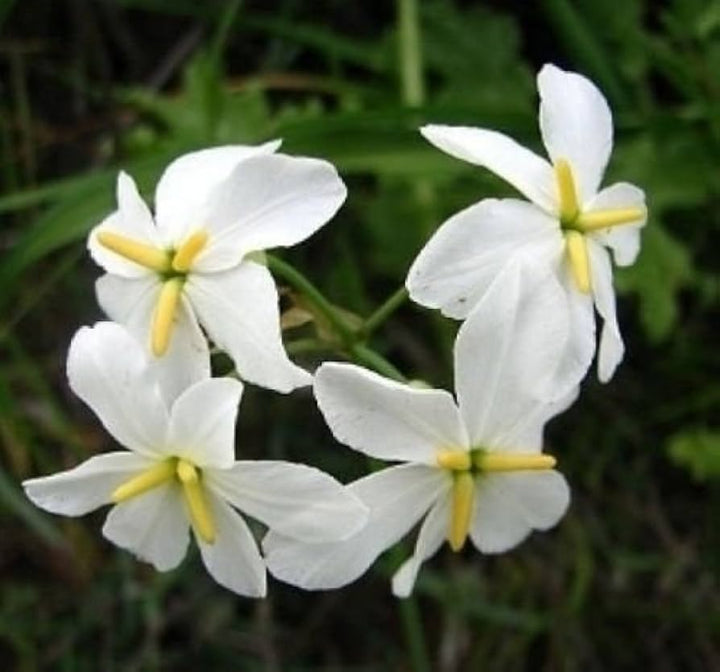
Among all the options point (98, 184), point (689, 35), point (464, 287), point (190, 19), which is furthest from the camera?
point (190, 19)

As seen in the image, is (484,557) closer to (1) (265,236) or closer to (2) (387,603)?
(2) (387,603)

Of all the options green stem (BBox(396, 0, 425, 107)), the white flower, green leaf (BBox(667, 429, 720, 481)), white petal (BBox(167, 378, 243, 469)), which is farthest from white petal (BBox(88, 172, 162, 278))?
green leaf (BBox(667, 429, 720, 481))

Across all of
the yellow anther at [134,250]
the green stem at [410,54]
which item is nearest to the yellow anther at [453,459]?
the yellow anther at [134,250]

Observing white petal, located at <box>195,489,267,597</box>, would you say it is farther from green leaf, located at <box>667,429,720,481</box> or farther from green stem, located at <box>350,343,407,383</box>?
green leaf, located at <box>667,429,720,481</box>

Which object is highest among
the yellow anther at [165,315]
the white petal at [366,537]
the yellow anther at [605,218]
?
the yellow anther at [605,218]

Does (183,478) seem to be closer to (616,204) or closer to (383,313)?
(383,313)

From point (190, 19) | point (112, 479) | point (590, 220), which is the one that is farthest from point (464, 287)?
point (190, 19)

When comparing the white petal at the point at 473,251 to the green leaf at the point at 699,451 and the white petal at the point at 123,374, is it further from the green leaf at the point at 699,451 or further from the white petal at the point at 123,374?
the green leaf at the point at 699,451
